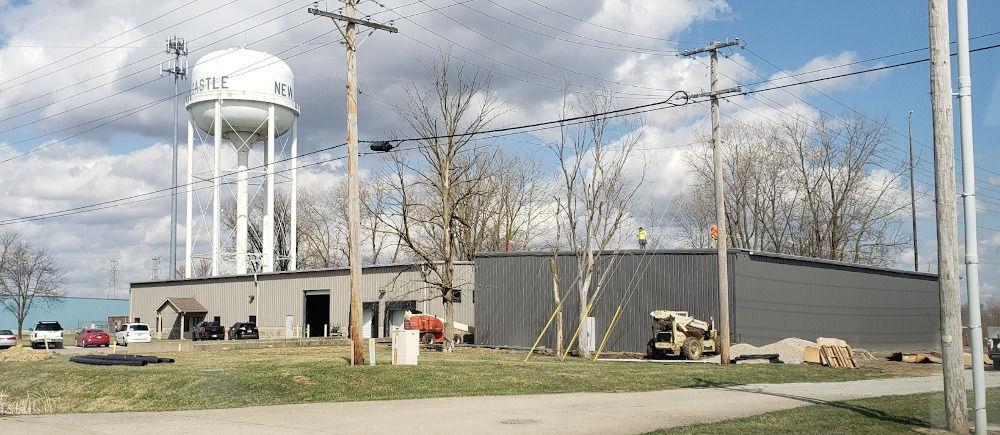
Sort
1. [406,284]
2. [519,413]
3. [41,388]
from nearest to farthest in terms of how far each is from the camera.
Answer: [519,413] < [41,388] < [406,284]

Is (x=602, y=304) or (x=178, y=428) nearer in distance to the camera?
(x=178, y=428)

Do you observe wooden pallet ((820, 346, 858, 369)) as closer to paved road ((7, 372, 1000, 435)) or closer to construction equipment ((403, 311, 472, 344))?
paved road ((7, 372, 1000, 435))

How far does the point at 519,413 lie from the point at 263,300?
153 feet

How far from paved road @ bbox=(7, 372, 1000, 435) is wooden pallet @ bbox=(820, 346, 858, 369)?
31.1 ft

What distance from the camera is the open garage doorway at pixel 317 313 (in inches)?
2244

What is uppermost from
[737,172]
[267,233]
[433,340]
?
[737,172]

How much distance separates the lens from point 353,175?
2333 cm

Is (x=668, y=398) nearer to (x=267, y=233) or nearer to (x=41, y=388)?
(x=41, y=388)

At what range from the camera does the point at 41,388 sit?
2167 centimetres

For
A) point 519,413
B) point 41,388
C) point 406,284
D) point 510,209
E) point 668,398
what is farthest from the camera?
point 510,209

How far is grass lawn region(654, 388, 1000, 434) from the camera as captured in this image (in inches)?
514

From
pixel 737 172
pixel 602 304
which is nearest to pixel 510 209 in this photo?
pixel 737 172

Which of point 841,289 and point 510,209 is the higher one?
point 510,209

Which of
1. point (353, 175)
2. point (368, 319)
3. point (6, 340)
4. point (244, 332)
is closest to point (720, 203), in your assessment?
point (353, 175)
